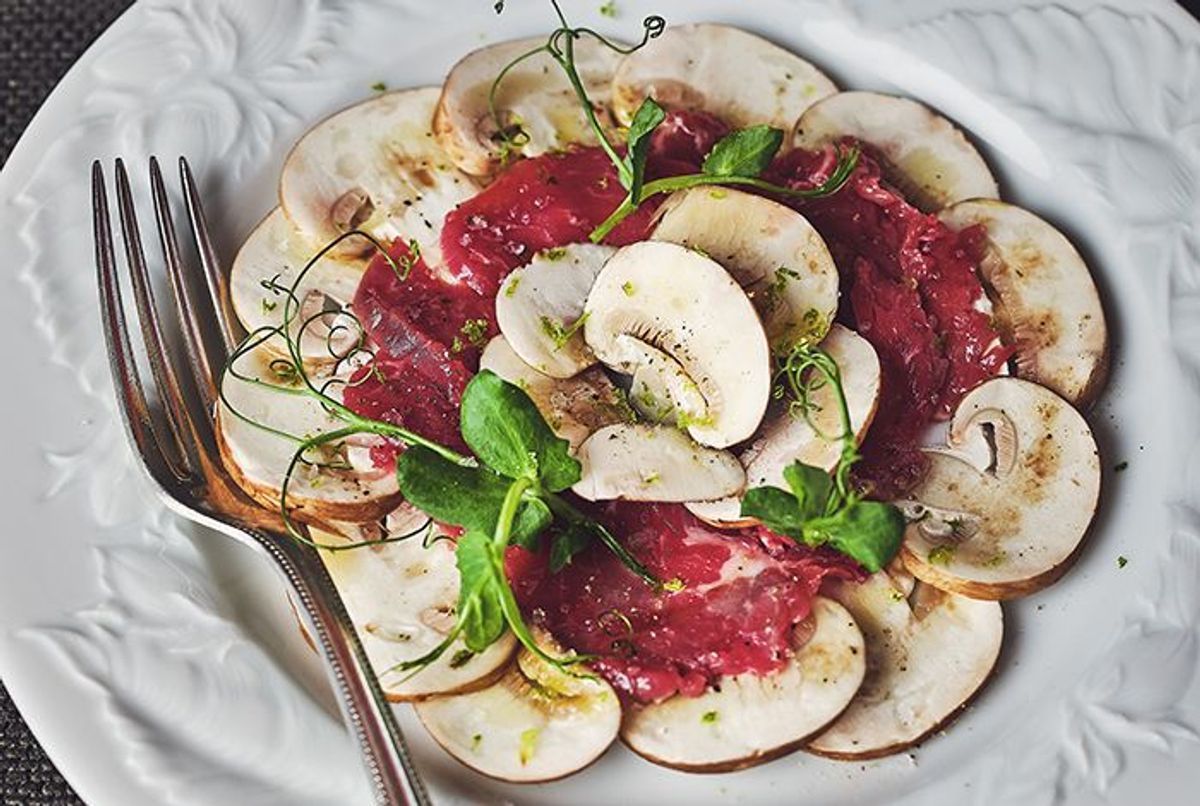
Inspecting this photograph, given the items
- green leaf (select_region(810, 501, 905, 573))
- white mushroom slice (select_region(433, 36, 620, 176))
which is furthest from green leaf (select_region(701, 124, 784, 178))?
green leaf (select_region(810, 501, 905, 573))

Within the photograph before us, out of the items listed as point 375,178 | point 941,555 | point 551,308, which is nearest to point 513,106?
point 375,178

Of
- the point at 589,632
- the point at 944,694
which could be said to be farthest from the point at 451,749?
the point at 944,694

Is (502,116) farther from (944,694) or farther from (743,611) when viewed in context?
(944,694)

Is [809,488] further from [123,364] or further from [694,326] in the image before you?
[123,364]

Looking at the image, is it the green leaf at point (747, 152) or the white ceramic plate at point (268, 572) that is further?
the green leaf at point (747, 152)

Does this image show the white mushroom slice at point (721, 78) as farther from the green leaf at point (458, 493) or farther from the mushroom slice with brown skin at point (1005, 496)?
the green leaf at point (458, 493)

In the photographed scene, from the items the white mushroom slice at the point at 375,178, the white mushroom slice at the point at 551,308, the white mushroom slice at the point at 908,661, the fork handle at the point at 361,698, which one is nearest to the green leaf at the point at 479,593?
the fork handle at the point at 361,698
